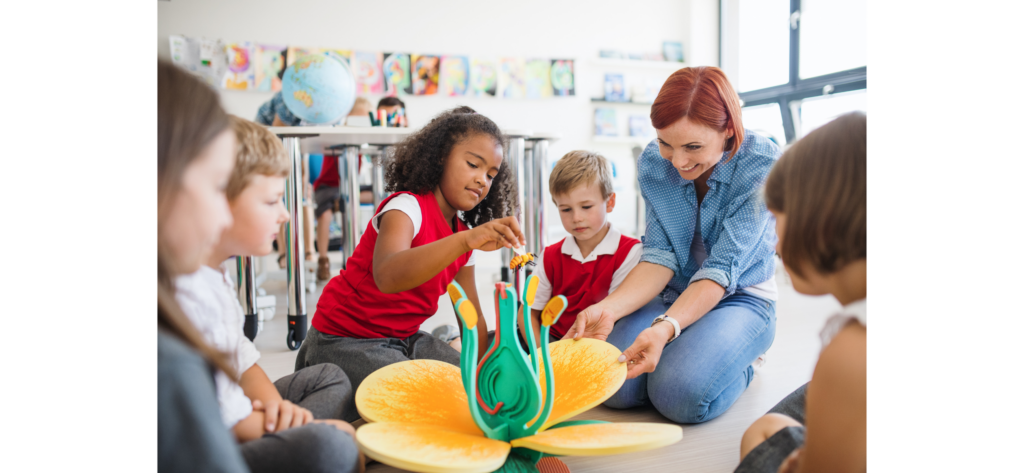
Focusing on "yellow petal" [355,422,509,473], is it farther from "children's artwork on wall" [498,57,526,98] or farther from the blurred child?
"children's artwork on wall" [498,57,526,98]

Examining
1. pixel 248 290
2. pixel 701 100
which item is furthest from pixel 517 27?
pixel 248 290

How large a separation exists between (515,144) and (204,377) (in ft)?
4.66

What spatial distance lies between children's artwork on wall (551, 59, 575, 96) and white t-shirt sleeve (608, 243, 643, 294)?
1.61 feet

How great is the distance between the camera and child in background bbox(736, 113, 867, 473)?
496 mm

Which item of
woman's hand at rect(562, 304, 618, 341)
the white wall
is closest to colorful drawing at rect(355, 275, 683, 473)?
woman's hand at rect(562, 304, 618, 341)

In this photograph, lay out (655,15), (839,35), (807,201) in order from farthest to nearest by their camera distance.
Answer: (655,15) → (839,35) → (807,201)

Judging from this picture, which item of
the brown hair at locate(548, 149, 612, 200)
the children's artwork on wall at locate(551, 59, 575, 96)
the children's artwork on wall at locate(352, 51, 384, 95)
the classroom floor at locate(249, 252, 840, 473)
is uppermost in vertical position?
the children's artwork on wall at locate(352, 51, 384, 95)

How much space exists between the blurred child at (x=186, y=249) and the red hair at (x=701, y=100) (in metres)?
0.81

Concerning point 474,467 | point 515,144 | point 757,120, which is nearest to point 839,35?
point 757,120

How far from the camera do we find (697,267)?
124cm

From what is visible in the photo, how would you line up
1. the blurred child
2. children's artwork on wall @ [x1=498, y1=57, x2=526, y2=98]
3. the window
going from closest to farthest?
the blurred child → the window → children's artwork on wall @ [x1=498, y1=57, x2=526, y2=98]

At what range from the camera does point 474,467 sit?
21.1 inches
